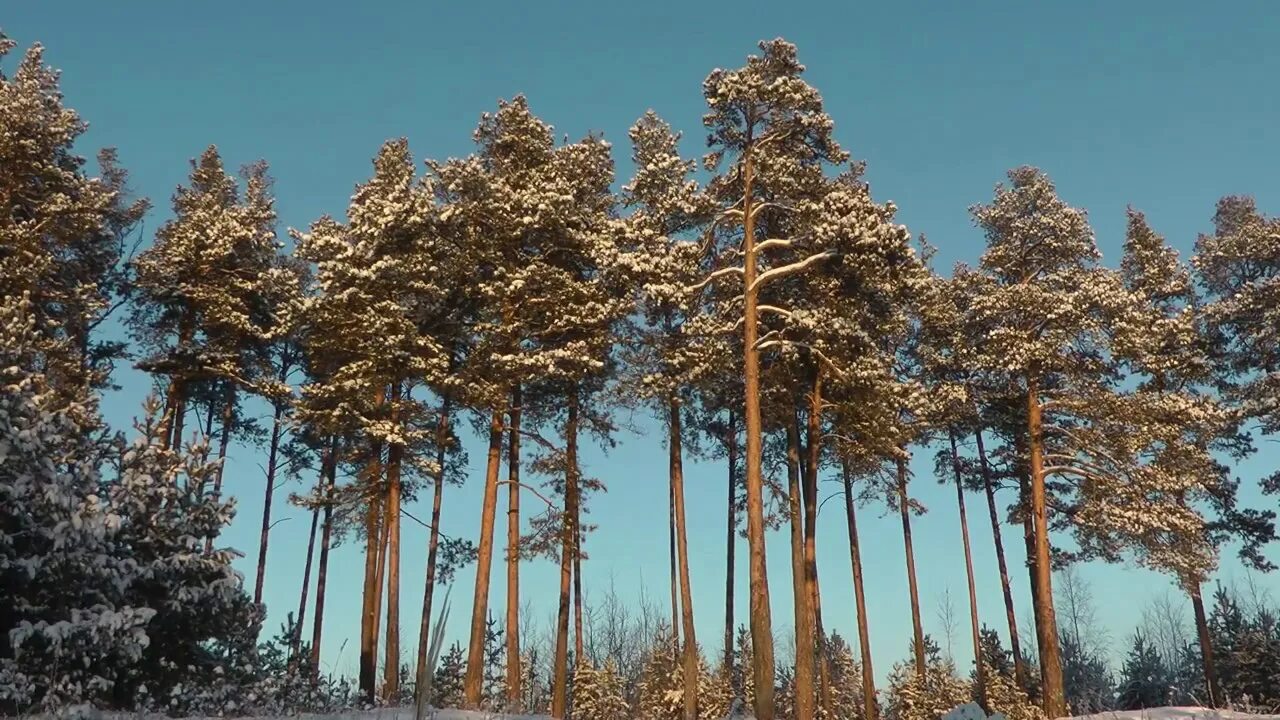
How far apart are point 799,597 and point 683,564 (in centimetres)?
317

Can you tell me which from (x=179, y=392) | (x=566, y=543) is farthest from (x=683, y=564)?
(x=179, y=392)

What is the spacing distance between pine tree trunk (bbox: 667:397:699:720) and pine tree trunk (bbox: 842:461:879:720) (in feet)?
16.5

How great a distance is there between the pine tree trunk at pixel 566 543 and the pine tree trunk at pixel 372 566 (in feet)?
15.8

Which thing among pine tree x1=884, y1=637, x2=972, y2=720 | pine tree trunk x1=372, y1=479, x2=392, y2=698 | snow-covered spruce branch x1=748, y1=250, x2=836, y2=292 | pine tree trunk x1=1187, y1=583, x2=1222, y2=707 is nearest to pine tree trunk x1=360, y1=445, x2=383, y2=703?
pine tree trunk x1=372, y1=479, x2=392, y2=698

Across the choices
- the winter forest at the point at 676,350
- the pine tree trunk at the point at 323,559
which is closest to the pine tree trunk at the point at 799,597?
the winter forest at the point at 676,350

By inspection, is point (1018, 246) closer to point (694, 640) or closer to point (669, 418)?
point (669, 418)

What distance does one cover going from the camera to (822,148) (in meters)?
24.7

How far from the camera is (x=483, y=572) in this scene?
2288cm

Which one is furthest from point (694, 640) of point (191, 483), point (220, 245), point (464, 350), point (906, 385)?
point (220, 245)

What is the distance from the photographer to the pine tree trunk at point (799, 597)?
2138 centimetres

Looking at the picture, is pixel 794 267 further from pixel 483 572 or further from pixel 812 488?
pixel 483 572

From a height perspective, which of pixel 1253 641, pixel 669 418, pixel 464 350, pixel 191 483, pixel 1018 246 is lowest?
pixel 1253 641

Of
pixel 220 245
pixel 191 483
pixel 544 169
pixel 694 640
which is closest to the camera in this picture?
pixel 191 483

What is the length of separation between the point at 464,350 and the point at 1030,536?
20283 millimetres
